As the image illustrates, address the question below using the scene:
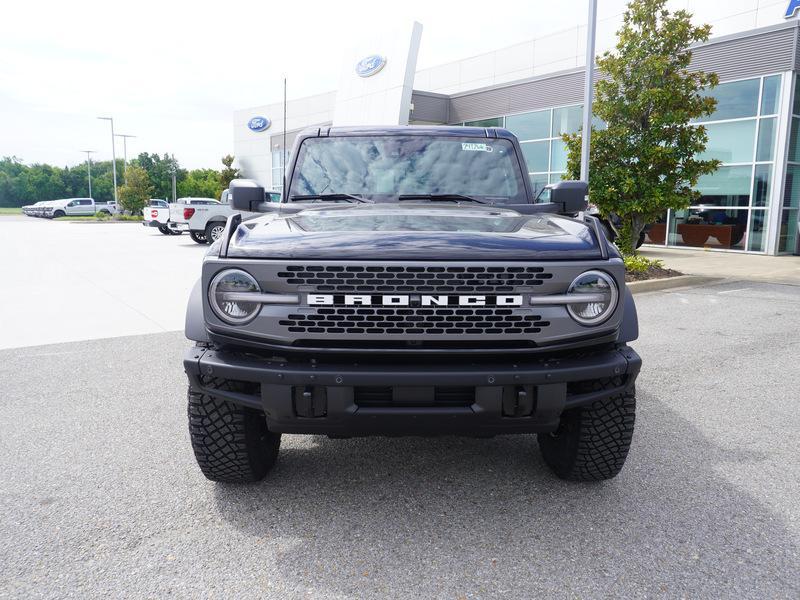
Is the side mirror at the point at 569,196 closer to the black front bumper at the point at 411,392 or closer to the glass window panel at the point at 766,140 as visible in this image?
the black front bumper at the point at 411,392

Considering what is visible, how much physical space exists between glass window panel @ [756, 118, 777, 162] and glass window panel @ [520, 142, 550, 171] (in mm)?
7542

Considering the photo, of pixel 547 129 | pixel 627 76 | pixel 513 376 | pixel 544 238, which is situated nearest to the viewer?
pixel 513 376

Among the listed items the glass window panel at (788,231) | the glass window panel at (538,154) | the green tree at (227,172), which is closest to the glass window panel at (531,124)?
the glass window panel at (538,154)

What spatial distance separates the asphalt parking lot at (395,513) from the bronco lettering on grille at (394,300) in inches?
40.7

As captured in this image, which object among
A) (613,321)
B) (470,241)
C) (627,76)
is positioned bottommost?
(613,321)

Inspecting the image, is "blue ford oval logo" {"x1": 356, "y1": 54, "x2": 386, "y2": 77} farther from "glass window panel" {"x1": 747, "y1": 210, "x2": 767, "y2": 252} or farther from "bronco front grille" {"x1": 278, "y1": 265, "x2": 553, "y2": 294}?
"bronco front grille" {"x1": 278, "y1": 265, "x2": 553, "y2": 294}

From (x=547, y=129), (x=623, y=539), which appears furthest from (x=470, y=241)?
(x=547, y=129)

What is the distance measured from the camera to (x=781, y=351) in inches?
249

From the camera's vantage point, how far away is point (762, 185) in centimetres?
1678

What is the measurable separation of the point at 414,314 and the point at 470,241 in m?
0.39

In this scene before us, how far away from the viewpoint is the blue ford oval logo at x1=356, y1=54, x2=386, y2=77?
27.2 m

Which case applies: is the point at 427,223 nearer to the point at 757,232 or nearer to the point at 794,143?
the point at 757,232

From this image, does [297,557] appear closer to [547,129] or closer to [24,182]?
[547,129]

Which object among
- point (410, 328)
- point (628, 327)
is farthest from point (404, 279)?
point (628, 327)
